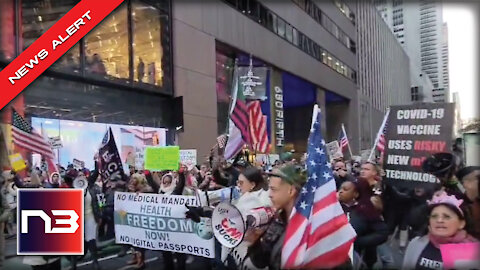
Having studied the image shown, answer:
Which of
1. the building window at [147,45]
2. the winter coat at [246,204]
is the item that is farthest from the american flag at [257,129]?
the building window at [147,45]

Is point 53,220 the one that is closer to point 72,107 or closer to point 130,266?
point 130,266

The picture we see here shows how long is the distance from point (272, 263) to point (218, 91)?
14435 millimetres

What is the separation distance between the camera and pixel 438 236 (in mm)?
3264

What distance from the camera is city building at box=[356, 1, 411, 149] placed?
4836 millimetres

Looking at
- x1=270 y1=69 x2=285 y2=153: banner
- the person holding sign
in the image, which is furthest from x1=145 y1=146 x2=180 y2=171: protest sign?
x1=270 y1=69 x2=285 y2=153: banner

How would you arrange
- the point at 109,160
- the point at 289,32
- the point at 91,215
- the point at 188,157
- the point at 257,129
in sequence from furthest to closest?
the point at 289,32, the point at 188,157, the point at 257,129, the point at 109,160, the point at 91,215

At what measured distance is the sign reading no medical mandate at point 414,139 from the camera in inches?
140

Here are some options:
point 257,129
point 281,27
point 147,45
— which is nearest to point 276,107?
point 281,27

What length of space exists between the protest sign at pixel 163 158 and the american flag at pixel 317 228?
2.77 meters

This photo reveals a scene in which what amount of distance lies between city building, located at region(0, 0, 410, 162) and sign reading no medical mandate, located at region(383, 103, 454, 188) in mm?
730

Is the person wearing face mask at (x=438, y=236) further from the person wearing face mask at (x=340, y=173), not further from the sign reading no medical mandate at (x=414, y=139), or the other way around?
the person wearing face mask at (x=340, y=173)

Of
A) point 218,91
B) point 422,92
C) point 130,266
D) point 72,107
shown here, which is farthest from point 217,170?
point 218,91

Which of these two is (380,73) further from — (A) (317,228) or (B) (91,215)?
(B) (91,215)

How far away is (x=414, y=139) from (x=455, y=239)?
824mm
